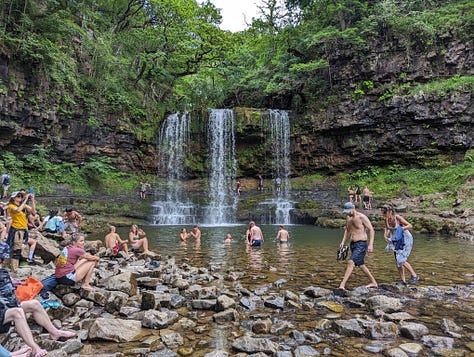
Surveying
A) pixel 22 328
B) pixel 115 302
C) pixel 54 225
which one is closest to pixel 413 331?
pixel 115 302

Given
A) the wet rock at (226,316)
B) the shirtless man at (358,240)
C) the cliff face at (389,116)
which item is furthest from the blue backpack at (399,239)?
the cliff face at (389,116)

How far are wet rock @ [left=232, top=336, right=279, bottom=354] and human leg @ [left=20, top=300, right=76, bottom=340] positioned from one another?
2.00 meters

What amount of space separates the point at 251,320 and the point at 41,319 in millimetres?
2724

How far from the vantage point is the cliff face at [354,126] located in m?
22.6

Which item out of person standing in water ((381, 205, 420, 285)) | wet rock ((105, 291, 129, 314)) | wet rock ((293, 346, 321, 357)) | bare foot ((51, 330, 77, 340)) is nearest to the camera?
wet rock ((293, 346, 321, 357))

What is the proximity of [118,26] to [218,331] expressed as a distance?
111ft

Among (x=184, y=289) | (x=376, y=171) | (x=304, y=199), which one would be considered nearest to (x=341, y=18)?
(x=376, y=171)

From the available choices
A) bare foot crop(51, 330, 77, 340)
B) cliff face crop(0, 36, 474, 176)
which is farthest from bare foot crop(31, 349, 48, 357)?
cliff face crop(0, 36, 474, 176)

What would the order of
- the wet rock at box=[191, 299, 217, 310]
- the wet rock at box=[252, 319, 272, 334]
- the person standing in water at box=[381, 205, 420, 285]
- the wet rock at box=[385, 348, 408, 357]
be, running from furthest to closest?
1. the person standing in water at box=[381, 205, 420, 285]
2. the wet rock at box=[191, 299, 217, 310]
3. the wet rock at box=[252, 319, 272, 334]
4. the wet rock at box=[385, 348, 408, 357]

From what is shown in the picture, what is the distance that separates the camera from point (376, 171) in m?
26.2

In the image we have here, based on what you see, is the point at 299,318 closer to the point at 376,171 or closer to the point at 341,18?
the point at 376,171

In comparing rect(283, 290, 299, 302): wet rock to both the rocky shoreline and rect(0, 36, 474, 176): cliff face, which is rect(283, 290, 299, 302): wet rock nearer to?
the rocky shoreline

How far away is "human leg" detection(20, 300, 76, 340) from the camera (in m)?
3.70

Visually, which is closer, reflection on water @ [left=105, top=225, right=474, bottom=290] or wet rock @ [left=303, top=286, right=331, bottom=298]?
wet rock @ [left=303, top=286, right=331, bottom=298]
